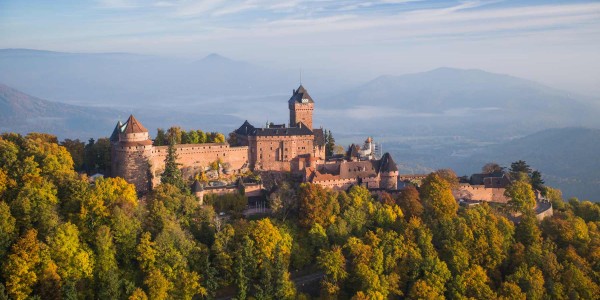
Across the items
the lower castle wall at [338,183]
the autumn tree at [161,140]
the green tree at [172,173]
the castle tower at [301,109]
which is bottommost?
the lower castle wall at [338,183]

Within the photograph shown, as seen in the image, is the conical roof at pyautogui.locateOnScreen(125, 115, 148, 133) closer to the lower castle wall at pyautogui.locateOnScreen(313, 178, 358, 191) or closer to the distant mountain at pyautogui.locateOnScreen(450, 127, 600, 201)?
the lower castle wall at pyautogui.locateOnScreen(313, 178, 358, 191)

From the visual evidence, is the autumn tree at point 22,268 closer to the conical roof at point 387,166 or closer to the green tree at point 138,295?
the green tree at point 138,295

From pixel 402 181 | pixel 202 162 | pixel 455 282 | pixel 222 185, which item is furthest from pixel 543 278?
pixel 202 162

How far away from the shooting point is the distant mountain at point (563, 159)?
478 feet

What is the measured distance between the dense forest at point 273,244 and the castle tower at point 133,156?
10.1 ft

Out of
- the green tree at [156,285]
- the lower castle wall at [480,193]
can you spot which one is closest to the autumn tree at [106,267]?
the green tree at [156,285]

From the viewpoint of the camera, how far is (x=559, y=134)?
7500 inches

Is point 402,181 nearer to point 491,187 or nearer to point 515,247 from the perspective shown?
point 491,187

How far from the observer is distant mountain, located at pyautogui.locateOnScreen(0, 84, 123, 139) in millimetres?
168750

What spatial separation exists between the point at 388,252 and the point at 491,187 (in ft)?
63.6

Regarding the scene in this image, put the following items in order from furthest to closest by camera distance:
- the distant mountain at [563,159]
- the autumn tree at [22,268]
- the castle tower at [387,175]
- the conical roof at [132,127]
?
1. the distant mountain at [563,159]
2. the castle tower at [387,175]
3. the conical roof at [132,127]
4. the autumn tree at [22,268]

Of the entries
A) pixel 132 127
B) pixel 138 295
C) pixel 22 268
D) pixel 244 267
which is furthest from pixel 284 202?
pixel 22 268

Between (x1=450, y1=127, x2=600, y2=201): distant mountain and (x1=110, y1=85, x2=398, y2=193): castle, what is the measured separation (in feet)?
299

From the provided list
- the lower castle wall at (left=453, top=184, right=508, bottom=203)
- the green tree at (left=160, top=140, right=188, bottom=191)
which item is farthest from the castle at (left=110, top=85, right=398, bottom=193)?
the lower castle wall at (left=453, top=184, right=508, bottom=203)
